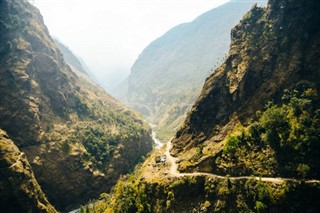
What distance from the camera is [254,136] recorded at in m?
114

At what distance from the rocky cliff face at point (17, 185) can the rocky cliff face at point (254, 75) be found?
61.6 m

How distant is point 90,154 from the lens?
181 meters

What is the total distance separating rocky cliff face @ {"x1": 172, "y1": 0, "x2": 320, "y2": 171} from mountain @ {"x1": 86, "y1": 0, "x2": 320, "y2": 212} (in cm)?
40

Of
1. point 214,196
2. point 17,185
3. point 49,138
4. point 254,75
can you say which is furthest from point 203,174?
point 49,138

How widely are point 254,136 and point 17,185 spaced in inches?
3745

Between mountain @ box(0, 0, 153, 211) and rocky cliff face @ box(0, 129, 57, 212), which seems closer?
rocky cliff face @ box(0, 129, 57, 212)

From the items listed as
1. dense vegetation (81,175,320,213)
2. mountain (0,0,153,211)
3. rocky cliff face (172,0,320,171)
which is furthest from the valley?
mountain (0,0,153,211)

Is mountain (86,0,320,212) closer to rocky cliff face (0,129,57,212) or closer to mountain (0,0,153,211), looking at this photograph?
rocky cliff face (0,129,57,212)

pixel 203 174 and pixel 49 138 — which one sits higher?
pixel 49 138

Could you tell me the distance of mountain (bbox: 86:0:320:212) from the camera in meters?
97.6

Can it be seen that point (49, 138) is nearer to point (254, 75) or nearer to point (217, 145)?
point (217, 145)

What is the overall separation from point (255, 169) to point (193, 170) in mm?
22492

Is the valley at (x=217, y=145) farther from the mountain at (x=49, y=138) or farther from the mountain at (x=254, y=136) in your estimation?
the mountain at (x=49, y=138)

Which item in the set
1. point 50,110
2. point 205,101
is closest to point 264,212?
point 205,101
